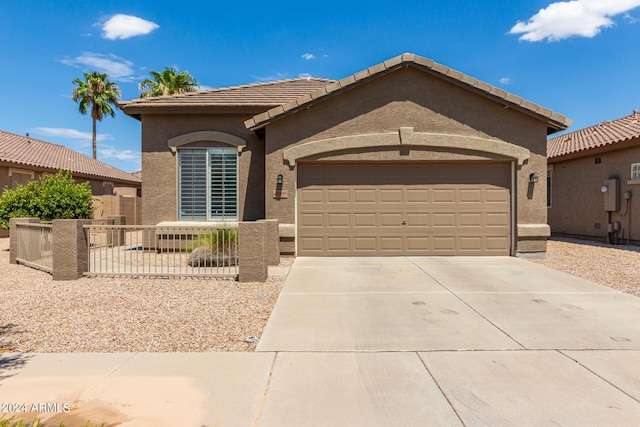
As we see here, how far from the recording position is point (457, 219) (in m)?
11.4

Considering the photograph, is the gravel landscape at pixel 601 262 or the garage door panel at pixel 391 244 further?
the garage door panel at pixel 391 244

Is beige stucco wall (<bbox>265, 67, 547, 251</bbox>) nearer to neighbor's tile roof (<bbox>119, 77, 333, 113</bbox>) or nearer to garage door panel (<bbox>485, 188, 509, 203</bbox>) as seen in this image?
garage door panel (<bbox>485, 188, 509, 203</bbox>)

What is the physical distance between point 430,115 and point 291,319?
794 centimetres

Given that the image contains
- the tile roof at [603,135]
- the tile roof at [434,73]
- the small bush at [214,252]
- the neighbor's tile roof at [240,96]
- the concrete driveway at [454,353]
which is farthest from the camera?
the tile roof at [603,135]

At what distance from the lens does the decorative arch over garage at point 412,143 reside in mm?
11188

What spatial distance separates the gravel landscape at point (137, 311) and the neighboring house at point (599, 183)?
6.35 m

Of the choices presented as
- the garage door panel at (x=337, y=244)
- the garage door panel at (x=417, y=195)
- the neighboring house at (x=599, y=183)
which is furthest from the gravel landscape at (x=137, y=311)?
the neighboring house at (x=599, y=183)

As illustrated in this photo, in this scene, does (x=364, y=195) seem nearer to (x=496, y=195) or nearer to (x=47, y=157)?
(x=496, y=195)

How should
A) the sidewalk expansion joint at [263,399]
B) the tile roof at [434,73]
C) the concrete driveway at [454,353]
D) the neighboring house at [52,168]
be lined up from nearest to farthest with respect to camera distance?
the sidewalk expansion joint at [263,399], the concrete driveway at [454,353], the tile roof at [434,73], the neighboring house at [52,168]

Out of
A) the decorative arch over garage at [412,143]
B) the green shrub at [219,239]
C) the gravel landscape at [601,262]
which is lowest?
the gravel landscape at [601,262]

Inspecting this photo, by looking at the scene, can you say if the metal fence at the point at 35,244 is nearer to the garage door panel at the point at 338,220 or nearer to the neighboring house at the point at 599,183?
the garage door panel at the point at 338,220

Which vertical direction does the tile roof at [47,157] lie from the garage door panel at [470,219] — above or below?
above

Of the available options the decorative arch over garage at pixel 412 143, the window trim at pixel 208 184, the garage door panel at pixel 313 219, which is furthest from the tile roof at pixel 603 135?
the window trim at pixel 208 184

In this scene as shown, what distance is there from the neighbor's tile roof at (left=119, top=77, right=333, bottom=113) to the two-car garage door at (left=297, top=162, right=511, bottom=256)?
3203 mm
